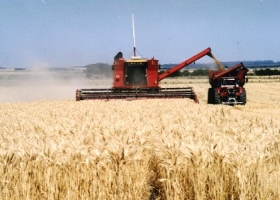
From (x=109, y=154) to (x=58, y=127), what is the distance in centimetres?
305

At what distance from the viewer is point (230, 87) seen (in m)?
21.2

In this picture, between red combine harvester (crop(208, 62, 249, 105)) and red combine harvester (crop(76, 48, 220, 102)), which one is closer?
red combine harvester (crop(76, 48, 220, 102))

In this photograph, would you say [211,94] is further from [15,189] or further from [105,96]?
[15,189]

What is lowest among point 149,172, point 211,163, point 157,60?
point 149,172

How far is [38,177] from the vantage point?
177 inches

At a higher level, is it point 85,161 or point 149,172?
point 85,161

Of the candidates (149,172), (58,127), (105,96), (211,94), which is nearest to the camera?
(149,172)

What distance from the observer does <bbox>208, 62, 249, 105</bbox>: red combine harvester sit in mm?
21141

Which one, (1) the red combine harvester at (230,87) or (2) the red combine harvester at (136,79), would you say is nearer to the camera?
(2) the red combine harvester at (136,79)

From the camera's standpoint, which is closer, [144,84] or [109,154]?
[109,154]

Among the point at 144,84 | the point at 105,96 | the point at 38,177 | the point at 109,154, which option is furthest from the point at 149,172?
the point at 144,84

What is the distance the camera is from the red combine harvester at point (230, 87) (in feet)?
69.4

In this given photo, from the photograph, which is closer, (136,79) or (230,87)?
(136,79)

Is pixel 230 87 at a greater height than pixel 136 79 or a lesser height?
lesser
